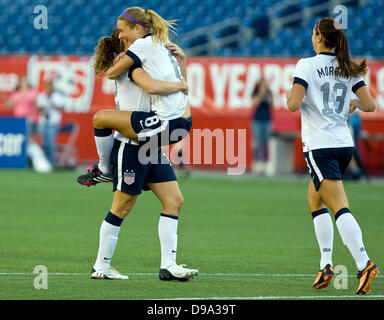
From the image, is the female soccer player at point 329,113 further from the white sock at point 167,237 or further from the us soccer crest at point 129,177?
the us soccer crest at point 129,177

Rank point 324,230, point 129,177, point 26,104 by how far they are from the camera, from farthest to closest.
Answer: point 26,104
point 129,177
point 324,230

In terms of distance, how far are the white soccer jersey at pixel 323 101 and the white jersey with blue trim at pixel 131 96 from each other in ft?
4.12

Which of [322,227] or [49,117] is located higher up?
[49,117]

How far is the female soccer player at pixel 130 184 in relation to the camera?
7609mm

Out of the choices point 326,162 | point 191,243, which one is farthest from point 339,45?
point 191,243

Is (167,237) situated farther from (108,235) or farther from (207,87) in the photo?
(207,87)

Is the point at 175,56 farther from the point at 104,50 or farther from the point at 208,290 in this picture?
the point at 208,290

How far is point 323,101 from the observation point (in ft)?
24.1

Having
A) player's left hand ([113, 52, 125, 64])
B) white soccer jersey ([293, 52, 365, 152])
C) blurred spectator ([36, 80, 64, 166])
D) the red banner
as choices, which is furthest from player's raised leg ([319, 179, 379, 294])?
the red banner

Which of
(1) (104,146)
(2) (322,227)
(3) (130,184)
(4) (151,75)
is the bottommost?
(2) (322,227)

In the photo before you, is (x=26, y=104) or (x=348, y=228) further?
(x=26, y=104)

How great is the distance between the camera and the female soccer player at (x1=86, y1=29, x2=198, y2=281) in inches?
300

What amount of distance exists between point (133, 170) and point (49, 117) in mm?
15259

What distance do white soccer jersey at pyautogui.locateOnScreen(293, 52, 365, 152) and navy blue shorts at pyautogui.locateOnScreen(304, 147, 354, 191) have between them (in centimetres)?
4
